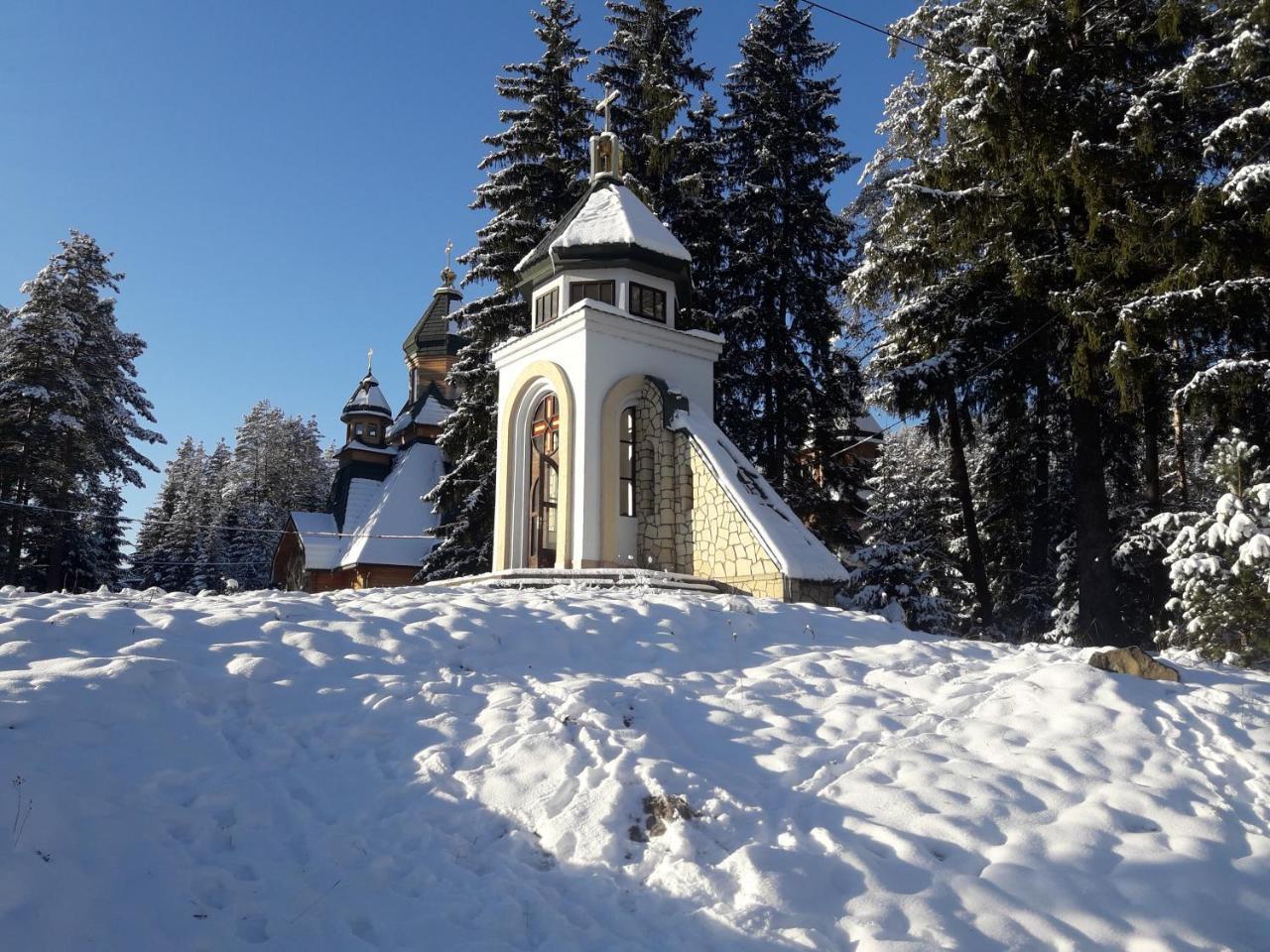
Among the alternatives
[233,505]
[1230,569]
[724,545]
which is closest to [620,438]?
[724,545]

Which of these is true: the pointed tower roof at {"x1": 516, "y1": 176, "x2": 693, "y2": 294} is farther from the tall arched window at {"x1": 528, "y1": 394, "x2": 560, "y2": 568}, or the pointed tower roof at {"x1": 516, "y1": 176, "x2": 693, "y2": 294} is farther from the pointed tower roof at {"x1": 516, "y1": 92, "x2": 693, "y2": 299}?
the tall arched window at {"x1": 528, "y1": 394, "x2": 560, "y2": 568}

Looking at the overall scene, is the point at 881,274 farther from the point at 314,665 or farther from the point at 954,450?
the point at 314,665

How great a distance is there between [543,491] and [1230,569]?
→ 9.88 meters

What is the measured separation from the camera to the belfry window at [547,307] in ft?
51.7

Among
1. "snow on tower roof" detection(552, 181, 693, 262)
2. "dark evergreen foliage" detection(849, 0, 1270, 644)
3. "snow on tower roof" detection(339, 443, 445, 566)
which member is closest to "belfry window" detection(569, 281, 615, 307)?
"snow on tower roof" detection(552, 181, 693, 262)

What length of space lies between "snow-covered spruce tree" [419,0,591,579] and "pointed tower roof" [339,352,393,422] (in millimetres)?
12772

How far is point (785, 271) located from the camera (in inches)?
764

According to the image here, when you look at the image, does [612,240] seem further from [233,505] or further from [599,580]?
[233,505]

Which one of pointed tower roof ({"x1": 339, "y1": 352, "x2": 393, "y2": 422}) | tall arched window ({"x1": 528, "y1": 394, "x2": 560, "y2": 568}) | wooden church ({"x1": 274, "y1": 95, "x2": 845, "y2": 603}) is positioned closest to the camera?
wooden church ({"x1": 274, "y1": 95, "x2": 845, "y2": 603})

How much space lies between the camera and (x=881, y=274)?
14484 mm

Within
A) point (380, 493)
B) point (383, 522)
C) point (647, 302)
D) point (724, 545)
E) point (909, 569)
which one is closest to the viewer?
point (724, 545)

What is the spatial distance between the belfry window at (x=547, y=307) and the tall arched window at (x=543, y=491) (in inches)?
65.9

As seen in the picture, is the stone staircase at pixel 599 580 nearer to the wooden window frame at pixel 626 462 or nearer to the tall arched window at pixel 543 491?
the wooden window frame at pixel 626 462

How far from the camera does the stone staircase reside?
10867mm
